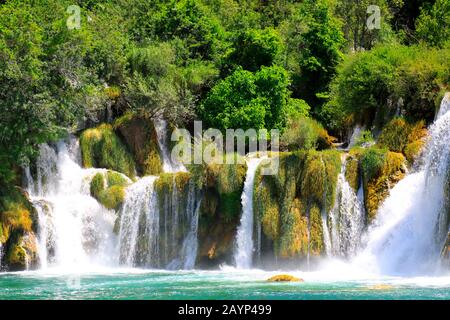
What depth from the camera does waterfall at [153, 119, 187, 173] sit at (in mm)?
40125

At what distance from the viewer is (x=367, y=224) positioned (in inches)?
1230

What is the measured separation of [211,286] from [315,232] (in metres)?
6.73

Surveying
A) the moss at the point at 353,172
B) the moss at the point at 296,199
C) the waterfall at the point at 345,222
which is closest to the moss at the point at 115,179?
the moss at the point at 296,199

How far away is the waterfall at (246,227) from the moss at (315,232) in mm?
2396

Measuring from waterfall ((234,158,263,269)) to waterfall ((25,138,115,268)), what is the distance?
561cm

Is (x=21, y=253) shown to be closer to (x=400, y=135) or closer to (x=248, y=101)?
(x=248, y=101)

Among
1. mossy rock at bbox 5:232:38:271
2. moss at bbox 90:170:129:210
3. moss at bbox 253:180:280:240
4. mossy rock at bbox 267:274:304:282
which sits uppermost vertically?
moss at bbox 90:170:129:210

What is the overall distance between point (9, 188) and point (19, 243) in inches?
102

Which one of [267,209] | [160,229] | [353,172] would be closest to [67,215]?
[160,229]

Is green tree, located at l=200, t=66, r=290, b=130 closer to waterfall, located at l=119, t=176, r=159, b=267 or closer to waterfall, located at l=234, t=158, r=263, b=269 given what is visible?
waterfall, located at l=119, t=176, r=159, b=267

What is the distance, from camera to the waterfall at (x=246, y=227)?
32250 mm

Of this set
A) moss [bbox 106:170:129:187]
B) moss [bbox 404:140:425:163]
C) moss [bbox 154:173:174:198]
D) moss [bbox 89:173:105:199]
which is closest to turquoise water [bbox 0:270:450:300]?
moss [bbox 154:173:174:198]

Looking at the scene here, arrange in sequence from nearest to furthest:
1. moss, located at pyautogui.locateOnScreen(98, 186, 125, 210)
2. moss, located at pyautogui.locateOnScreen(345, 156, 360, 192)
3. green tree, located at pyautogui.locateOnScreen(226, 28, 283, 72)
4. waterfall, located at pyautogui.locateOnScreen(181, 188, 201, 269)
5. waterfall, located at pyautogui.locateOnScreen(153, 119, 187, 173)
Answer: moss, located at pyautogui.locateOnScreen(345, 156, 360, 192) → waterfall, located at pyautogui.locateOnScreen(181, 188, 201, 269) → moss, located at pyautogui.locateOnScreen(98, 186, 125, 210) → waterfall, located at pyautogui.locateOnScreen(153, 119, 187, 173) → green tree, located at pyautogui.locateOnScreen(226, 28, 283, 72)
